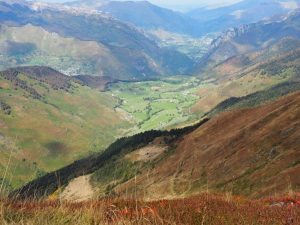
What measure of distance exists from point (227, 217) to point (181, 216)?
149cm

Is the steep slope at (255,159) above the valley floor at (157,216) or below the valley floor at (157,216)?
below

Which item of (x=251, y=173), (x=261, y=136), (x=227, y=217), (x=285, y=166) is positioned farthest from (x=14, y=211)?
(x=261, y=136)

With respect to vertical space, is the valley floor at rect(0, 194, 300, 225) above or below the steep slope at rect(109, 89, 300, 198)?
above

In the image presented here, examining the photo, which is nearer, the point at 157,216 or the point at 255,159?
the point at 157,216

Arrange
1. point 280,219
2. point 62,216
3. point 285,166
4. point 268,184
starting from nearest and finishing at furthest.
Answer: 1. point 62,216
2. point 280,219
3. point 268,184
4. point 285,166

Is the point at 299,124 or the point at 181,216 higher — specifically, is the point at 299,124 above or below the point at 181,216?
below

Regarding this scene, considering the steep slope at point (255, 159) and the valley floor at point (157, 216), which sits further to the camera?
the steep slope at point (255, 159)

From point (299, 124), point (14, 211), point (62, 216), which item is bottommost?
point (299, 124)

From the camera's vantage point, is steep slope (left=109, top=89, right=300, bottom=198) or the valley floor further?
steep slope (left=109, top=89, right=300, bottom=198)

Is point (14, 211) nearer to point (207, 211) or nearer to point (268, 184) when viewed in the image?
point (207, 211)

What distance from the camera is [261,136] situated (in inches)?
5571

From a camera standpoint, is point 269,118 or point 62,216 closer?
point 62,216

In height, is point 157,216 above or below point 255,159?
above

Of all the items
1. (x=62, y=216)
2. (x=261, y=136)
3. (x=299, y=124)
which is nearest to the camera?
(x=62, y=216)
